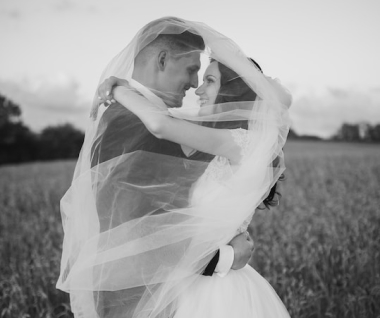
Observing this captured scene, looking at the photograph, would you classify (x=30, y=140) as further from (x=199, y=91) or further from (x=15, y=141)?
(x=199, y=91)

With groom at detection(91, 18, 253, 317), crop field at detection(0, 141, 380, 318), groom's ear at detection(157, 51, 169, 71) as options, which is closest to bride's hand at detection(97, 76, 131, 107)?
groom at detection(91, 18, 253, 317)

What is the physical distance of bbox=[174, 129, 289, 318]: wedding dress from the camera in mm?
2137

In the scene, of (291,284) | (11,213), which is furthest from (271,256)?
(11,213)

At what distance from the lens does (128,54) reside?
7.81 feet

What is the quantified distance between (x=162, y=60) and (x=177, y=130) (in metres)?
0.46

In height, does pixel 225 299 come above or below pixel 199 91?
below

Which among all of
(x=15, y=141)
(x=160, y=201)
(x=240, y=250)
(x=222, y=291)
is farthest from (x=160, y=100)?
(x=15, y=141)

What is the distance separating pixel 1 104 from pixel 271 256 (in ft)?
144

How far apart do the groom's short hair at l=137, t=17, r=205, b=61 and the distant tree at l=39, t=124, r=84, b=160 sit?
3990cm

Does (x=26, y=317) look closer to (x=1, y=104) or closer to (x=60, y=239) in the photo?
(x=60, y=239)

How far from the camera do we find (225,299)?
7.04 feet

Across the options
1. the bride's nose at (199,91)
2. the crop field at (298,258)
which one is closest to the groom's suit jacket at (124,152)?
the bride's nose at (199,91)

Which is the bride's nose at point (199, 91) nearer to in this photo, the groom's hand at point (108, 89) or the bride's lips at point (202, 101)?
the bride's lips at point (202, 101)

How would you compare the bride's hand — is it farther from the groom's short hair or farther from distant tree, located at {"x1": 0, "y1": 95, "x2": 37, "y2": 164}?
distant tree, located at {"x1": 0, "y1": 95, "x2": 37, "y2": 164}
